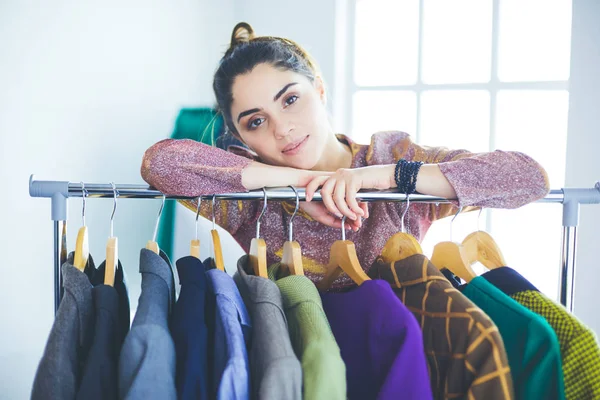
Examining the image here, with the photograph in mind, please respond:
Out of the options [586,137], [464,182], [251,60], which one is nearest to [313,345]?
[464,182]

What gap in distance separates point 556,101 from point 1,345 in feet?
6.07

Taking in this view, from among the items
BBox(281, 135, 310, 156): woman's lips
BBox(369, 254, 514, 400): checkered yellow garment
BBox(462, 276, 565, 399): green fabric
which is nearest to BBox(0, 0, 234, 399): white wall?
BBox(281, 135, 310, 156): woman's lips

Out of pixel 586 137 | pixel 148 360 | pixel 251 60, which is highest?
pixel 251 60

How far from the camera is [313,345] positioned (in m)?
0.65

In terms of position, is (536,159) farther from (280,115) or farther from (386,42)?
(280,115)

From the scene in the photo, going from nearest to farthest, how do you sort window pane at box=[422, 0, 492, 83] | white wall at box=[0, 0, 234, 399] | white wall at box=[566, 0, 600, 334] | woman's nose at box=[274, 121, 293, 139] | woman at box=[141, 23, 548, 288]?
woman at box=[141, 23, 548, 288] → woman's nose at box=[274, 121, 293, 139] → white wall at box=[0, 0, 234, 399] → white wall at box=[566, 0, 600, 334] → window pane at box=[422, 0, 492, 83]

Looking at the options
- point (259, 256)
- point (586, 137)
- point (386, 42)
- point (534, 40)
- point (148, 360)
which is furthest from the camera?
point (386, 42)

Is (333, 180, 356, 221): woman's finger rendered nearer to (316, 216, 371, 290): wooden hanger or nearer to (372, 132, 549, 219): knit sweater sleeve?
(316, 216, 371, 290): wooden hanger

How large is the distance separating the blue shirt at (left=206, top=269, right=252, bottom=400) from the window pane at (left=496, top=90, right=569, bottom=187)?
1486 millimetres

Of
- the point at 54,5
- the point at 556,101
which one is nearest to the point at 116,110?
the point at 54,5

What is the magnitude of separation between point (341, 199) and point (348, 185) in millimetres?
27

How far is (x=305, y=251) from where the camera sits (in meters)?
1.25

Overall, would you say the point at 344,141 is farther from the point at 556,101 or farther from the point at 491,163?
the point at 556,101

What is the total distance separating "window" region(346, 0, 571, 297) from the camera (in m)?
1.90
